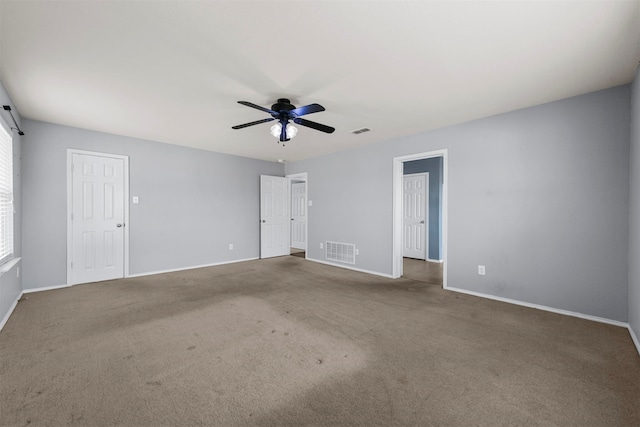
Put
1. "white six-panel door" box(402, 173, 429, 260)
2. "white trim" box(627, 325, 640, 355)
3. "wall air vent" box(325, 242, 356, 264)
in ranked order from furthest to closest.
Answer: "white six-panel door" box(402, 173, 429, 260) → "wall air vent" box(325, 242, 356, 264) → "white trim" box(627, 325, 640, 355)

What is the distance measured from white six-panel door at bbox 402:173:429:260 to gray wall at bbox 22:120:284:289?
3232 mm

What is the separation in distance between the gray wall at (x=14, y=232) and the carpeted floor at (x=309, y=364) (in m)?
0.18

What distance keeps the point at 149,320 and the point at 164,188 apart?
2925mm

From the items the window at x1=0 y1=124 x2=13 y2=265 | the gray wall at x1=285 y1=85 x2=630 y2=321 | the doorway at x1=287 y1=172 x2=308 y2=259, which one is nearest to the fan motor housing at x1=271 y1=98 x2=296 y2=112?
the gray wall at x1=285 y1=85 x2=630 y2=321

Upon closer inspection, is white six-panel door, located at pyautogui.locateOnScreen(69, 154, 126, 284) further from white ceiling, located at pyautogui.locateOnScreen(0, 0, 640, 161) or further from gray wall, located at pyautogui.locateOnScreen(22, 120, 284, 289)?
white ceiling, located at pyautogui.locateOnScreen(0, 0, 640, 161)

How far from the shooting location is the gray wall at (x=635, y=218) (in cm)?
236

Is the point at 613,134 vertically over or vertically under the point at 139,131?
under

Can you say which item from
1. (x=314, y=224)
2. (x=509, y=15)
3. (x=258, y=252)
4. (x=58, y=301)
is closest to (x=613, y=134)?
(x=509, y=15)

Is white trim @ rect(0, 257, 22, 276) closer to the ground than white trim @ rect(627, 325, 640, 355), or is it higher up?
higher up

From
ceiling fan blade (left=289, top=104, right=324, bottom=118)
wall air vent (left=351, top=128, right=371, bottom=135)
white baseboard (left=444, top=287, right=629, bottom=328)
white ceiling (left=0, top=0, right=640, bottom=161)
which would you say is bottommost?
white baseboard (left=444, top=287, right=629, bottom=328)

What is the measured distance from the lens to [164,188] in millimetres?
5102

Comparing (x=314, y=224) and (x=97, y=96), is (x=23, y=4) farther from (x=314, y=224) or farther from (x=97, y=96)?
(x=314, y=224)

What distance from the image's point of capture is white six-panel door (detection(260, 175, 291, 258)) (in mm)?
6555

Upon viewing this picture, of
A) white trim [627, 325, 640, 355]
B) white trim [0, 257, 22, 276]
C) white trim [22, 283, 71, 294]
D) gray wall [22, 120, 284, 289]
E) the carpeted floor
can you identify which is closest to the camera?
the carpeted floor
